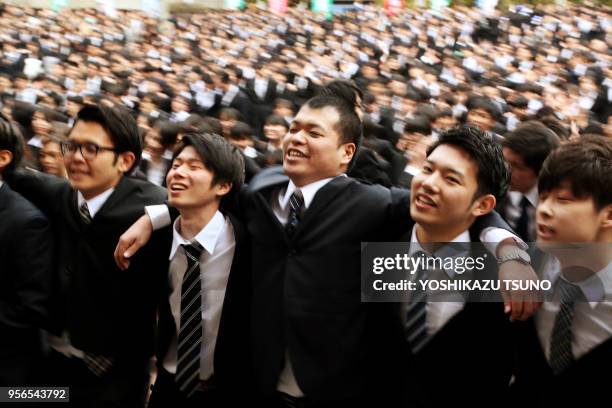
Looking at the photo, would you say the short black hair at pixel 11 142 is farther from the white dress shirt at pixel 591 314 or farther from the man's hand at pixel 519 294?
the white dress shirt at pixel 591 314

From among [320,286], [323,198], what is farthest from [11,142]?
[320,286]

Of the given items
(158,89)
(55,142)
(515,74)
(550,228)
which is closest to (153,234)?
(550,228)

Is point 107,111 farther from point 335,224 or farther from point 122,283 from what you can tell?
point 335,224

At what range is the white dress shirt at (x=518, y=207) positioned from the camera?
301 cm

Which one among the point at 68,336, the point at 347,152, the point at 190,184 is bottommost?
the point at 68,336

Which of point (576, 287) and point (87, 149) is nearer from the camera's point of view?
point (576, 287)

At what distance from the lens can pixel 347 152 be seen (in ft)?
8.23

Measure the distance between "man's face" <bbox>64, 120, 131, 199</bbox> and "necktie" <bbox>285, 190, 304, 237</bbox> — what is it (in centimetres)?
72

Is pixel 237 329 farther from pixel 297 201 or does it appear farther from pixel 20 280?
pixel 20 280

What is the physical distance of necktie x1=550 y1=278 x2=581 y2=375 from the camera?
6.40 ft

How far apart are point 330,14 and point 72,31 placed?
717 centimetres

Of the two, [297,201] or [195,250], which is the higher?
[297,201]

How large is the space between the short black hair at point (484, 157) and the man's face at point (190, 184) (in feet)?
2.68

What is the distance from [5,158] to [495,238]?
1866 millimetres
